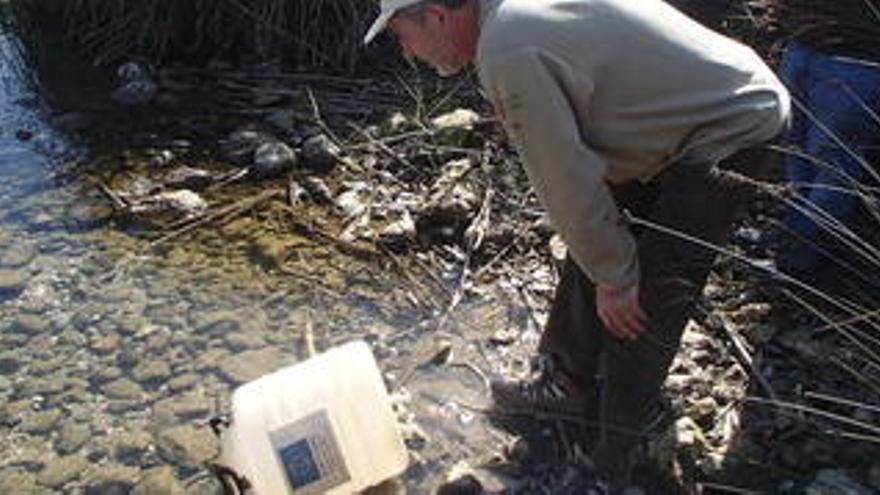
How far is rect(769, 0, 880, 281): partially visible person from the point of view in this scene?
3.74m

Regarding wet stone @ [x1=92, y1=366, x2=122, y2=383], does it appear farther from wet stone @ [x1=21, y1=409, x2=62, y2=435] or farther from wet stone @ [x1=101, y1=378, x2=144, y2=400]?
wet stone @ [x1=21, y1=409, x2=62, y2=435]

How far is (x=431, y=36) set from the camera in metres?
2.75

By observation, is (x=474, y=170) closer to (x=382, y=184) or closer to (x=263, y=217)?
(x=382, y=184)

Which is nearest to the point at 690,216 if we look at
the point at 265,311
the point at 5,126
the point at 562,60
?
the point at 562,60

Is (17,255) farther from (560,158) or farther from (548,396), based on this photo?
(560,158)

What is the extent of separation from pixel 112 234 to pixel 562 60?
2.88 m

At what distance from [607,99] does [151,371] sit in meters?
2.06

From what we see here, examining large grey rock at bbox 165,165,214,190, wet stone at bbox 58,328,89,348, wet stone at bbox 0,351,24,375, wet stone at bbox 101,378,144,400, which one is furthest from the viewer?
large grey rock at bbox 165,165,214,190

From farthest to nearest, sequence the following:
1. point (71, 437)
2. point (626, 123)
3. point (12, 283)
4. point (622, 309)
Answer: point (12, 283) < point (71, 437) < point (622, 309) < point (626, 123)

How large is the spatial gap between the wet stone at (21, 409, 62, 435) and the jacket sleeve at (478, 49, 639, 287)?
195 cm

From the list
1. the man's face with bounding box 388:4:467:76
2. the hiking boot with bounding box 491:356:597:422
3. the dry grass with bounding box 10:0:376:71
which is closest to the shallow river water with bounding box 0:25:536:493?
the hiking boot with bounding box 491:356:597:422

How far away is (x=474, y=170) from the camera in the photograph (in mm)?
4863

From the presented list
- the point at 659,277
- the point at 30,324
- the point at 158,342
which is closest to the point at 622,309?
the point at 659,277

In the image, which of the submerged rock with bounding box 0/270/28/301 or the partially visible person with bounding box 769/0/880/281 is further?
the submerged rock with bounding box 0/270/28/301
